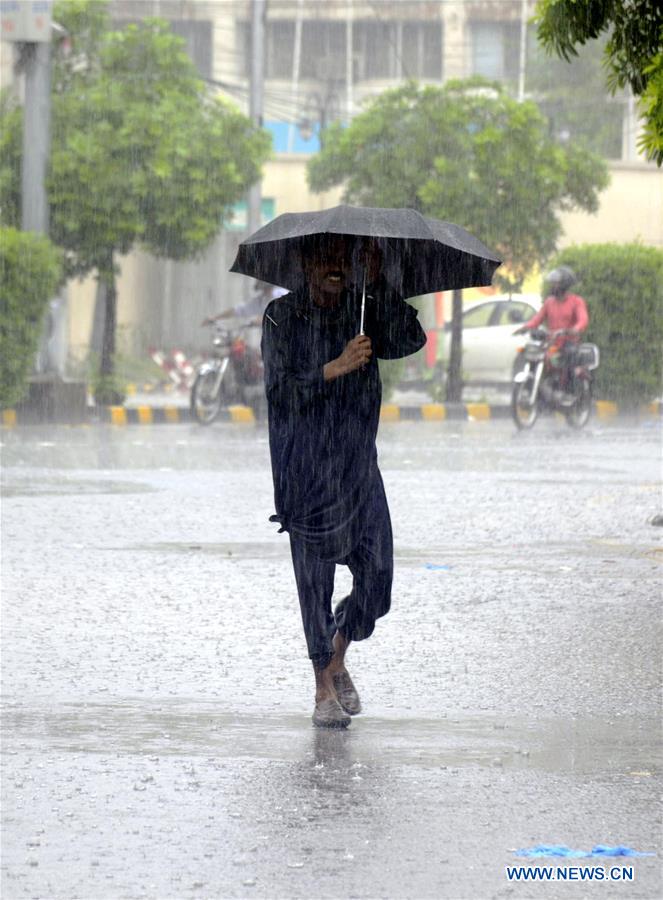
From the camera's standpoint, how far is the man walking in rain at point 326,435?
6090 mm

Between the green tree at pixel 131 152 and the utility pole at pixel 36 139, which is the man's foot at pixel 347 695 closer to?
the utility pole at pixel 36 139

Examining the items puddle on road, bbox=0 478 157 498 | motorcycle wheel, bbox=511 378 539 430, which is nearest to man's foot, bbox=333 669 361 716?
puddle on road, bbox=0 478 157 498

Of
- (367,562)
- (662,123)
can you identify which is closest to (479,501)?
(662,123)

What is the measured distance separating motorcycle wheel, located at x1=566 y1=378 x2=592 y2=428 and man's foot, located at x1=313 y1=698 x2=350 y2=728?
52.7 ft

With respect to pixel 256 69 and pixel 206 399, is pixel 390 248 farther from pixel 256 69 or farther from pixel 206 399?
pixel 256 69

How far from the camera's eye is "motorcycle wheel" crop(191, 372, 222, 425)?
22547 millimetres

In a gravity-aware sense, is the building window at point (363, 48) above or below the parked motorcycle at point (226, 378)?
above

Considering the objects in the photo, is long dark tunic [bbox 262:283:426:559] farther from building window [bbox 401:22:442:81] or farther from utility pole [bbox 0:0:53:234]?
building window [bbox 401:22:442:81]

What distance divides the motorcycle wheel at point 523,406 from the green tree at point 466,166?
4.79 meters

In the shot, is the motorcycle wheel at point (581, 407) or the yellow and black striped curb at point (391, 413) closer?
the motorcycle wheel at point (581, 407)

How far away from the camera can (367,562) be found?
20.2ft

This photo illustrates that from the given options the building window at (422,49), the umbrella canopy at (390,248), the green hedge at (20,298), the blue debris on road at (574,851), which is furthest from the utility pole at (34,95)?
the building window at (422,49)

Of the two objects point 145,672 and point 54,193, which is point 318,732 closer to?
point 145,672

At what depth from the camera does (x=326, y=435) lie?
6121 millimetres
